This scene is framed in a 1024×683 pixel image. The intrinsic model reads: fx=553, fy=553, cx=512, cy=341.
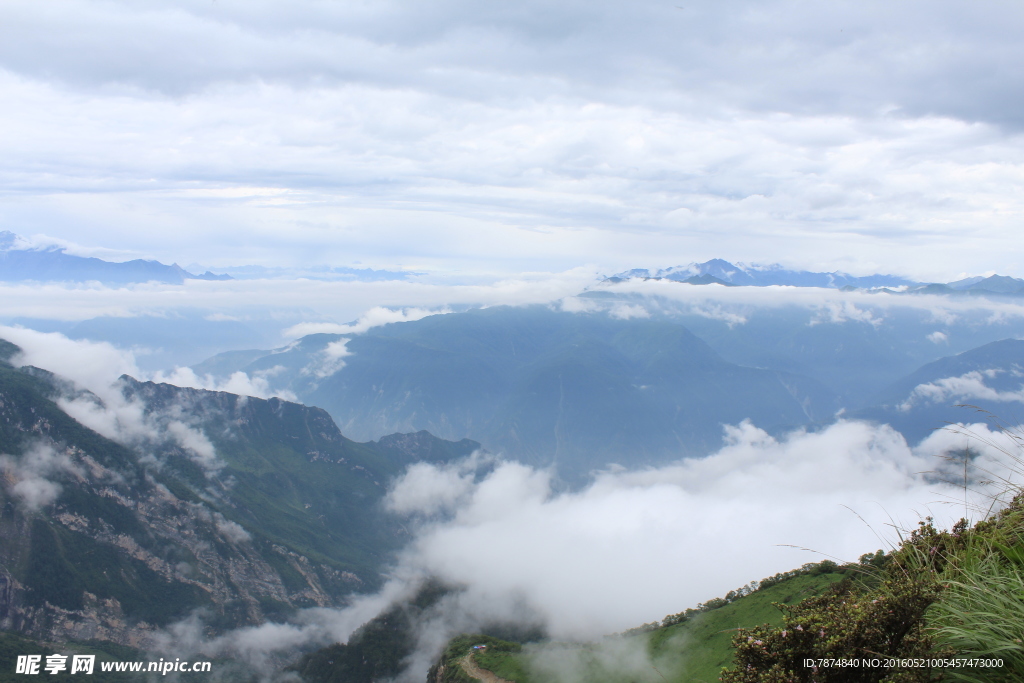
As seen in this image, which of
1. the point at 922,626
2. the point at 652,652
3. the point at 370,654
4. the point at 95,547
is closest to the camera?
the point at 922,626

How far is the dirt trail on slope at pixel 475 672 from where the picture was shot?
8838 cm

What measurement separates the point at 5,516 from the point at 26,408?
133ft

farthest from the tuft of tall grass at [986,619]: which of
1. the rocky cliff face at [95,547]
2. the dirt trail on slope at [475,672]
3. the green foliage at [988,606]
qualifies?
the rocky cliff face at [95,547]

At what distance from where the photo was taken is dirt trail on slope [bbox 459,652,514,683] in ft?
290

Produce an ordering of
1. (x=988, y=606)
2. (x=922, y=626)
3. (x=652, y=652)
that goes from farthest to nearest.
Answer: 1. (x=652, y=652)
2. (x=922, y=626)
3. (x=988, y=606)

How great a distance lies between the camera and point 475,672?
91.8m

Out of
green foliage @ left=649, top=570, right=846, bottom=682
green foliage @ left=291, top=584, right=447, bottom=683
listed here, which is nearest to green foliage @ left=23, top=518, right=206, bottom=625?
green foliage @ left=291, top=584, right=447, bottom=683

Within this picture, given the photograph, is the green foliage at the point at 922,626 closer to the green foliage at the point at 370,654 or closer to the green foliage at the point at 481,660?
the green foliage at the point at 481,660

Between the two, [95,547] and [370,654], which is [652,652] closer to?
[370,654]

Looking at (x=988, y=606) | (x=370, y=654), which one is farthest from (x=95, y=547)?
(x=988, y=606)

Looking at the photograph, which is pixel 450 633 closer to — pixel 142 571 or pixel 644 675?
pixel 644 675

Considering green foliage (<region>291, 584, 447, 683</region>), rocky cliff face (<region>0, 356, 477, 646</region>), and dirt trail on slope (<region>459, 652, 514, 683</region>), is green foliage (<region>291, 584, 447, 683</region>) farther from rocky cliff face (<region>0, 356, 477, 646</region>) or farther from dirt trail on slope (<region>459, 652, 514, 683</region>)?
rocky cliff face (<region>0, 356, 477, 646</region>)

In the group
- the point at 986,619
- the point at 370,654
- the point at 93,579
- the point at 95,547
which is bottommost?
the point at 370,654

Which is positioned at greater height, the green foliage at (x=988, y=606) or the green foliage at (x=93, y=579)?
the green foliage at (x=988, y=606)
